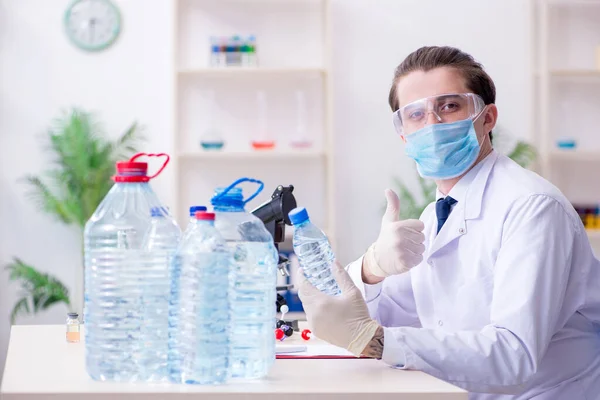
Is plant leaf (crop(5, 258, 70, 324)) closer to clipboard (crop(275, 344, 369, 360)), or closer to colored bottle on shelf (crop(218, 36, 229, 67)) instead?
colored bottle on shelf (crop(218, 36, 229, 67))

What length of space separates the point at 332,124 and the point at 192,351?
3.32 metres

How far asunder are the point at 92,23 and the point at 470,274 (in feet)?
11.2

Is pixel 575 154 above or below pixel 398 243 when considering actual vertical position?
above

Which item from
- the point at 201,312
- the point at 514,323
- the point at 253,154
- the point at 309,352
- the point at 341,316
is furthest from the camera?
the point at 253,154

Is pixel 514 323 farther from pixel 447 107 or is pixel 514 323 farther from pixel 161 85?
pixel 161 85

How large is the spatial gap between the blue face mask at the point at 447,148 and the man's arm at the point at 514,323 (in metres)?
0.30

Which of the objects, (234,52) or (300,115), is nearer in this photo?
(234,52)

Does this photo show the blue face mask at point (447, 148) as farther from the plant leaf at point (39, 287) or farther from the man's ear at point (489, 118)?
the plant leaf at point (39, 287)

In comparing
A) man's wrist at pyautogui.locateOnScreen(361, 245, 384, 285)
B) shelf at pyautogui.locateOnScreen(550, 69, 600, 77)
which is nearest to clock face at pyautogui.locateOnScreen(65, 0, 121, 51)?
shelf at pyautogui.locateOnScreen(550, 69, 600, 77)

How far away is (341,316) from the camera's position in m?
1.52

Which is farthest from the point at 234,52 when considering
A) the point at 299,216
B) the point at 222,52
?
the point at 299,216

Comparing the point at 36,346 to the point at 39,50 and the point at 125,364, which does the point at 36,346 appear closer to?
the point at 125,364

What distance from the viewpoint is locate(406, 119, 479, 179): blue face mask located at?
209 cm

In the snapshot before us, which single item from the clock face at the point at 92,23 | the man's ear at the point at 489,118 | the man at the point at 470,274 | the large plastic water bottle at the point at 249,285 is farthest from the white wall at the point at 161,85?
the large plastic water bottle at the point at 249,285
